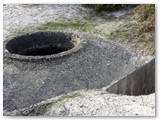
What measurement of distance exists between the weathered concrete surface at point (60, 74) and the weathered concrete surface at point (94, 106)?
0.21 metres

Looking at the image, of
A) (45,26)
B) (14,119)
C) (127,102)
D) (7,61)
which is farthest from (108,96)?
(45,26)

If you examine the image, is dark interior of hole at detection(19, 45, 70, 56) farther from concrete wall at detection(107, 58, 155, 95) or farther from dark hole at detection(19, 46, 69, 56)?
concrete wall at detection(107, 58, 155, 95)

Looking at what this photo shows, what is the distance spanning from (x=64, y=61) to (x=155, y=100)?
1.51m

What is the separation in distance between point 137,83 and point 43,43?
1627mm

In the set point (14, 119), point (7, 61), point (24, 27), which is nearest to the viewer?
point (14, 119)

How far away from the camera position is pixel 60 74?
561 centimetres

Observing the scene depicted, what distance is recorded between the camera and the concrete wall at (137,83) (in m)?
5.60

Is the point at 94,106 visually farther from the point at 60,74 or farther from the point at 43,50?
the point at 43,50

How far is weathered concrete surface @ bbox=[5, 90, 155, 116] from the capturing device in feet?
15.6

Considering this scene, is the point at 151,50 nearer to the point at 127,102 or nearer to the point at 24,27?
the point at 127,102

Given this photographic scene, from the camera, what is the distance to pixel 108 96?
202 inches

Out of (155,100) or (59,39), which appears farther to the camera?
(59,39)

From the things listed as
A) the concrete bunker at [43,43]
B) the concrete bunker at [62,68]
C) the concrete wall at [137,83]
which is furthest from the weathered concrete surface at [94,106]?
the concrete bunker at [43,43]

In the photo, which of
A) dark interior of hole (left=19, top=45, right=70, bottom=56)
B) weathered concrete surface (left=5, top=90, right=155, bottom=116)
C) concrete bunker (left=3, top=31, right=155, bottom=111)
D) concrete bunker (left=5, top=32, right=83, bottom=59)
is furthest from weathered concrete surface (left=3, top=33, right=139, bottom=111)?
dark interior of hole (left=19, top=45, right=70, bottom=56)
